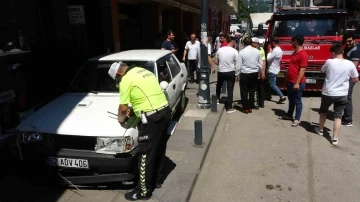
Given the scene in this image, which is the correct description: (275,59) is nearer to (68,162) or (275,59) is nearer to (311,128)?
(311,128)

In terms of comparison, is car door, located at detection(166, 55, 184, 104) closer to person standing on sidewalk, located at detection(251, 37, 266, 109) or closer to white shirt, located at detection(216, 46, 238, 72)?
white shirt, located at detection(216, 46, 238, 72)

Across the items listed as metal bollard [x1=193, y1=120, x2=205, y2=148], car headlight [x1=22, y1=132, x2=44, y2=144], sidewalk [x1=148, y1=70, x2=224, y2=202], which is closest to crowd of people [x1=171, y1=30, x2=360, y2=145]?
sidewalk [x1=148, y1=70, x2=224, y2=202]

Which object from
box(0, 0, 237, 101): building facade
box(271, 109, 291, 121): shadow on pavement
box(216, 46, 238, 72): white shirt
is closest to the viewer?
box(0, 0, 237, 101): building facade

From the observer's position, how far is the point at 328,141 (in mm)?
5410

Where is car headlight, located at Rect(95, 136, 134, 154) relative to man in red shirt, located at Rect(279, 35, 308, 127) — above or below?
below

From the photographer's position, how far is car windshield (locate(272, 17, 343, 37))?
853 centimetres

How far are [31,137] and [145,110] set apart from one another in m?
1.58

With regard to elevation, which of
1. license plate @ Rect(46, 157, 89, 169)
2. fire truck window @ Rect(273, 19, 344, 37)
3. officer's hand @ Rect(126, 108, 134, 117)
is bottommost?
license plate @ Rect(46, 157, 89, 169)

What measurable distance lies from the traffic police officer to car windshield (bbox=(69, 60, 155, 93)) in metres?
1.57

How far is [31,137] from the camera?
12.2 feet

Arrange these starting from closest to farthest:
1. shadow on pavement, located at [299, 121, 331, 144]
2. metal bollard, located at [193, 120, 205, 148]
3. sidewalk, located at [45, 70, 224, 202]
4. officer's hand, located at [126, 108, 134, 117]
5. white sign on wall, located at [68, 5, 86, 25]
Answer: officer's hand, located at [126, 108, 134, 117], sidewalk, located at [45, 70, 224, 202], metal bollard, located at [193, 120, 205, 148], shadow on pavement, located at [299, 121, 331, 144], white sign on wall, located at [68, 5, 86, 25]

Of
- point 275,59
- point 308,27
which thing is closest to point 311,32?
point 308,27

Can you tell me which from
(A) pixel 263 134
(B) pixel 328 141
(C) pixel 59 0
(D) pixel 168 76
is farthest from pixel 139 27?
(B) pixel 328 141

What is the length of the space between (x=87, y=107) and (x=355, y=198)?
12.1 feet
